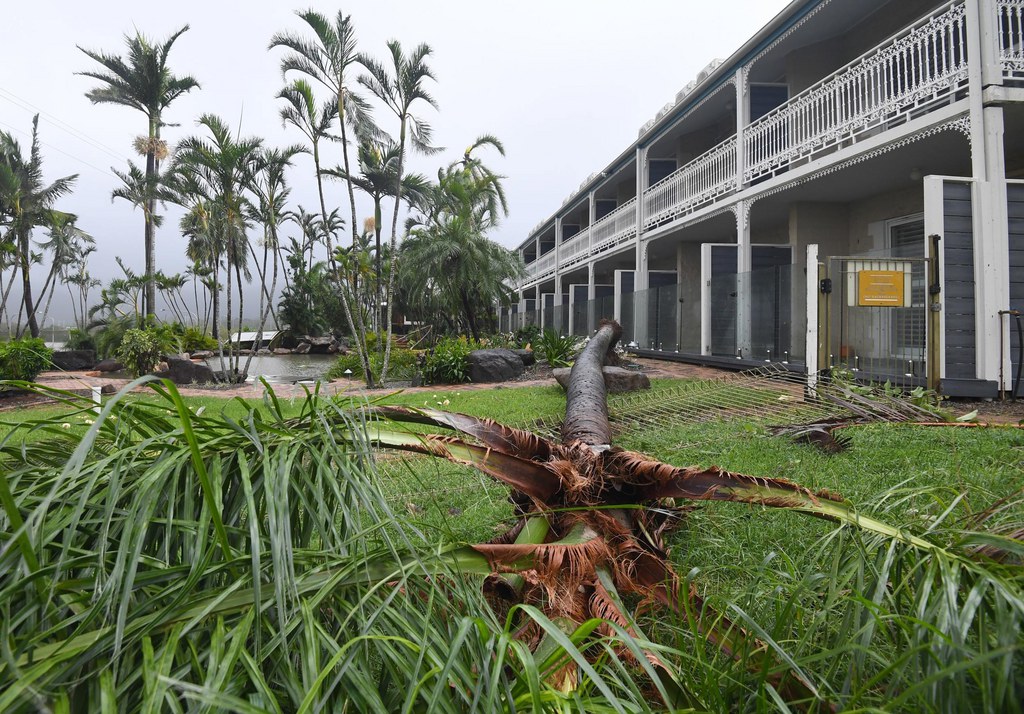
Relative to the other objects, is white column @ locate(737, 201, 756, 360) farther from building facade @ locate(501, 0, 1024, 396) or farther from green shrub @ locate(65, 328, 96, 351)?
green shrub @ locate(65, 328, 96, 351)

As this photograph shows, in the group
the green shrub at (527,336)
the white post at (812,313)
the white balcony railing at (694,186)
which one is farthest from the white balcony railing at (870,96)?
the green shrub at (527,336)

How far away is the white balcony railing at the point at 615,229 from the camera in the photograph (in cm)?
1878

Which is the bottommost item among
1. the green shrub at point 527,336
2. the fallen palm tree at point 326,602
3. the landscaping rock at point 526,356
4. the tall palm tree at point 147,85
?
the fallen palm tree at point 326,602

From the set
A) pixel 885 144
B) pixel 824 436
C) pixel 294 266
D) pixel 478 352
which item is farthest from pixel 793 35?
pixel 294 266

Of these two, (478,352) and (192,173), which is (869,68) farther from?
(192,173)

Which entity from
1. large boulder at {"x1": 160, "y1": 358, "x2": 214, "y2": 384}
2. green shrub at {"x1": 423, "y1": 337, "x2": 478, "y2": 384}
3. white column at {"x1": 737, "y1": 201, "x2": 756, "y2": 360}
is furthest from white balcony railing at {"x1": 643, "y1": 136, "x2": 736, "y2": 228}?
large boulder at {"x1": 160, "y1": 358, "x2": 214, "y2": 384}

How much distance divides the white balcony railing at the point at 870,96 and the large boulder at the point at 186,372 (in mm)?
15188

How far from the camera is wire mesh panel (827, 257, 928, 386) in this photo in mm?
6852

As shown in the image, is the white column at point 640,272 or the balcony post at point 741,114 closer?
the balcony post at point 741,114

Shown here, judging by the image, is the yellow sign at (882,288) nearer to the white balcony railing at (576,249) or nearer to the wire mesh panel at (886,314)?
the wire mesh panel at (886,314)

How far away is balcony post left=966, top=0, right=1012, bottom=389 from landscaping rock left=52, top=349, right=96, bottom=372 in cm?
2674

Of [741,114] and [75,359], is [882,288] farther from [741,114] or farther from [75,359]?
[75,359]

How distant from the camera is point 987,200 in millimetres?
6887

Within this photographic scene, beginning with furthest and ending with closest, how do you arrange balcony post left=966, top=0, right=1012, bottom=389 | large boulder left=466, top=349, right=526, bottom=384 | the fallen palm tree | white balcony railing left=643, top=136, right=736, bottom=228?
large boulder left=466, top=349, right=526, bottom=384, white balcony railing left=643, top=136, right=736, bottom=228, balcony post left=966, top=0, right=1012, bottom=389, the fallen palm tree
